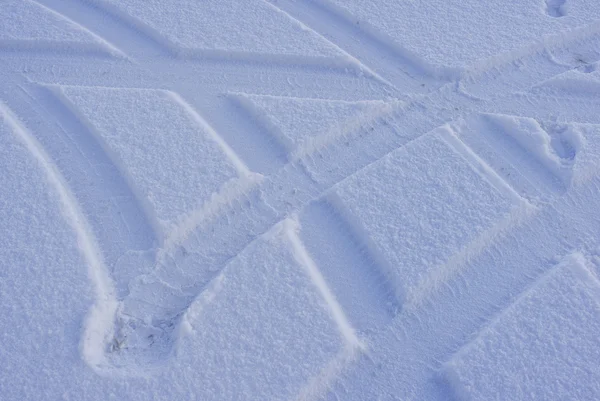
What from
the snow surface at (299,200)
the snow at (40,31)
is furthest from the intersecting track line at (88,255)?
the snow at (40,31)

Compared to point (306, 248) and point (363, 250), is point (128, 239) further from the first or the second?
point (363, 250)

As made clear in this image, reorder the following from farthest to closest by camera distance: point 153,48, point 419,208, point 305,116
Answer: point 153,48, point 305,116, point 419,208

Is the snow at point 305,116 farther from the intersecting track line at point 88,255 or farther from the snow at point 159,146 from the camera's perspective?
the intersecting track line at point 88,255

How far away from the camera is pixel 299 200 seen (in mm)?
1339

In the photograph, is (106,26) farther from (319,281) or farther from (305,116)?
(319,281)

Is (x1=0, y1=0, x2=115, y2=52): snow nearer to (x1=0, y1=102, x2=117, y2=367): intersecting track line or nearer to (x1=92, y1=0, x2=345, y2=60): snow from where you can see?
(x1=92, y1=0, x2=345, y2=60): snow

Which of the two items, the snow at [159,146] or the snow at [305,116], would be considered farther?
the snow at [305,116]

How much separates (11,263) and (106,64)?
71cm

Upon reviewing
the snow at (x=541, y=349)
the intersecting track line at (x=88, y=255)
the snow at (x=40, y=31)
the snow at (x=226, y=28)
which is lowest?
the snow at (x=541, y=349)

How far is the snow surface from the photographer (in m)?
1.07

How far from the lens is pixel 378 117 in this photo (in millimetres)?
1520

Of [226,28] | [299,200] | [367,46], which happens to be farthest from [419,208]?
[226,28]

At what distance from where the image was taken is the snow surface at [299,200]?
1.07 meters

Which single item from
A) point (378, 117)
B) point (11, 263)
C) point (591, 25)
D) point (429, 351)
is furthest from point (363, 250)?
point (591, 25)
